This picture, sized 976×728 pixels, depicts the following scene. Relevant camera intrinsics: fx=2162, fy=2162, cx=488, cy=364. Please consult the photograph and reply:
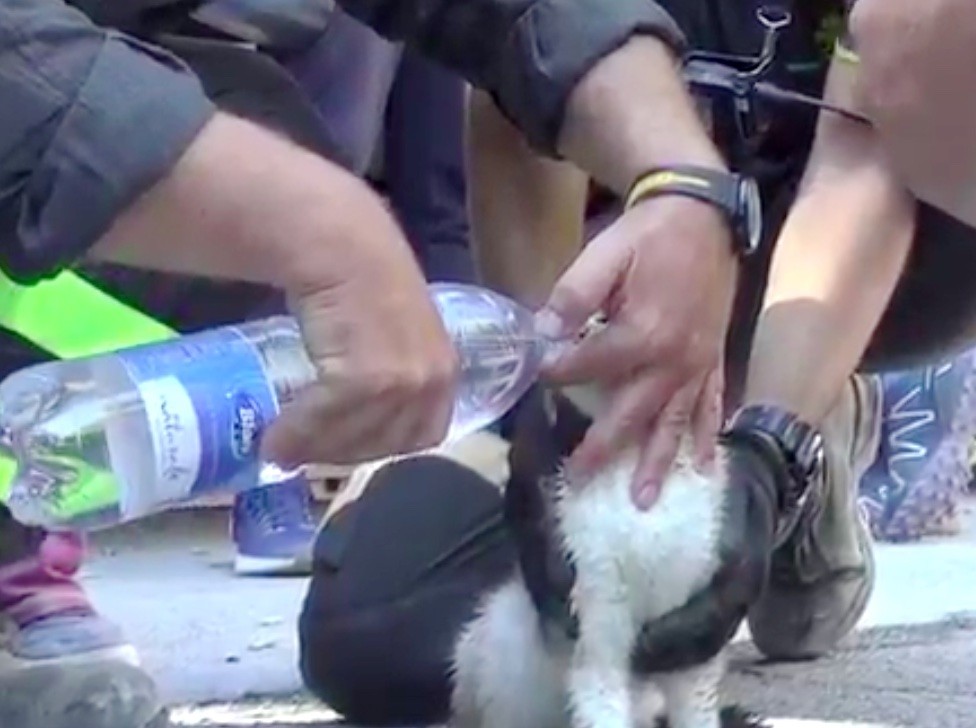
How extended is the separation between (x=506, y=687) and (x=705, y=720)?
5.0 inches

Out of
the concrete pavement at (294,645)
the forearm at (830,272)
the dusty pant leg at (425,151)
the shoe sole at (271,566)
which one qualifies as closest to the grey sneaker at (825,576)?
the concrete pavement at (294,645)

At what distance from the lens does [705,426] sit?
1.00 metres

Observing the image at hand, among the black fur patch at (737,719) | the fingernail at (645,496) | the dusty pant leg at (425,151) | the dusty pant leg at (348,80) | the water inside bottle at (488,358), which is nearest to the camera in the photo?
the fingernail at (645,496)

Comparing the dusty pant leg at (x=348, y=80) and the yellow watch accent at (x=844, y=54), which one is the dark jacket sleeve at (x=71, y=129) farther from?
the dusty pant leg at (x=348, y=80)

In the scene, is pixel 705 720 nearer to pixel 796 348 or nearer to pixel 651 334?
pixel 651 334

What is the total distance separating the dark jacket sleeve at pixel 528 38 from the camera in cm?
105

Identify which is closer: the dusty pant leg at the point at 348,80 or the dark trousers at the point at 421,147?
the dusty pant leg at the point at 348,80

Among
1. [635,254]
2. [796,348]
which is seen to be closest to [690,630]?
[635,254]

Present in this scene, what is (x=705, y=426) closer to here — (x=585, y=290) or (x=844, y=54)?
(x=585, y=290)

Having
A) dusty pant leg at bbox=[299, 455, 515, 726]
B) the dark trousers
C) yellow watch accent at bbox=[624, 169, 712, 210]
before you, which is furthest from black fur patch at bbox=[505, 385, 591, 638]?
the dark trousers

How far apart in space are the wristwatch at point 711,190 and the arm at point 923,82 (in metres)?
0.15

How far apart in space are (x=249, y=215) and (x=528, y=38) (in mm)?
280

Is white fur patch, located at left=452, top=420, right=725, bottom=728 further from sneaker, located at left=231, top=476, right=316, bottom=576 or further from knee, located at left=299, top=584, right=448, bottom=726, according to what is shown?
sneaker, located at left=231, top=476, right=316, bottom=576

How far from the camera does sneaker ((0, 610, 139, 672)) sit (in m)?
1.27
